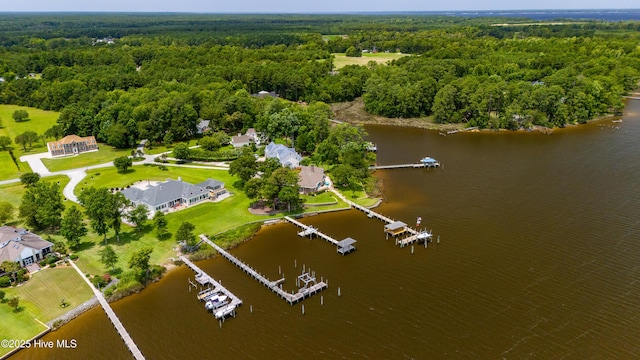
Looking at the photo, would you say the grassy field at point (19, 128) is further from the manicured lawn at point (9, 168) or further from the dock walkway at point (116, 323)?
the dock walkway at point (116, 323)

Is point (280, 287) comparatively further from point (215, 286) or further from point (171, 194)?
point (171, 194)

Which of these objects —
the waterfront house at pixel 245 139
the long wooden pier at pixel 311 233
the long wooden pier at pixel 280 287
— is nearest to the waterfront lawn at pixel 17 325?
the long wooden pier at pixel 280 287

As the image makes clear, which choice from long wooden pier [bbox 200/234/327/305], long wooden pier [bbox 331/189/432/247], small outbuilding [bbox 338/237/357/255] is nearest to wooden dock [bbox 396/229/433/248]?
long wooden pier [bbox 331/189/432/247]

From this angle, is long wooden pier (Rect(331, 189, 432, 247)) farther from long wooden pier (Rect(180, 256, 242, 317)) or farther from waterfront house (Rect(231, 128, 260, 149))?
waterfront house (Rect(231, 128, 260, 149))

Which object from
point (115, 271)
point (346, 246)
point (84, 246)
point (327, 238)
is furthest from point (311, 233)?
point (84, 246)

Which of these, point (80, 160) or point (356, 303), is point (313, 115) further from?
point (356, 303)

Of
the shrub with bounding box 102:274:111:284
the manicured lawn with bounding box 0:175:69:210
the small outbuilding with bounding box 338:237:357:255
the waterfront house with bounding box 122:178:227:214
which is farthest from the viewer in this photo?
the manicured lawn with bounding box 0:175:69:210
